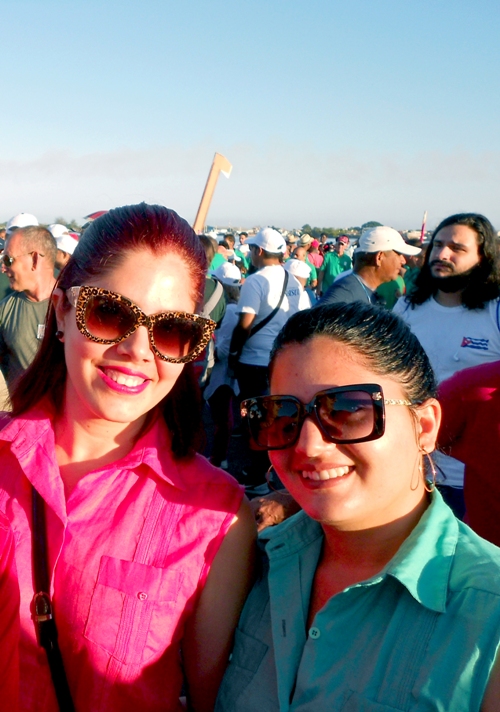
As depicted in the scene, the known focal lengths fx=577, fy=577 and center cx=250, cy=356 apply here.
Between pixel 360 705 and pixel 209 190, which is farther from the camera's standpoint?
pixel 209 190

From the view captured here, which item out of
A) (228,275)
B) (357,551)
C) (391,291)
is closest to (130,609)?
(357,551)

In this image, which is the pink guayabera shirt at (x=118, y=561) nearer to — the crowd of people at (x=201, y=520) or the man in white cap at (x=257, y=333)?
the crowd of people at (x=201, y=520)

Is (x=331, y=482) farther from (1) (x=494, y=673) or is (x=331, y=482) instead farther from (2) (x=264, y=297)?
(2) (x=264, y=297)

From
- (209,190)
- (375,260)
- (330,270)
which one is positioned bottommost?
(330,270)

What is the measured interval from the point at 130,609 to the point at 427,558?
0.76 metres

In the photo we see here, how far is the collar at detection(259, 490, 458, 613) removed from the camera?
1.25 meters

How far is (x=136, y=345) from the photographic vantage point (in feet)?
5.04

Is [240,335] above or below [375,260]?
below

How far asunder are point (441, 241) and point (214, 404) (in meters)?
2.79

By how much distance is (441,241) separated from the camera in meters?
4.06

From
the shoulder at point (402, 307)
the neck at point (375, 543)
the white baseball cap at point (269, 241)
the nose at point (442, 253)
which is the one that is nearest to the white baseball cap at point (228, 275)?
the white baseball cap at point (269, 241)

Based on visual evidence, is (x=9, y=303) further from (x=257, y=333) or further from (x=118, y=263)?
(x=118, y=263)

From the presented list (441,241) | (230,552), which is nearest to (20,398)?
(230,552)

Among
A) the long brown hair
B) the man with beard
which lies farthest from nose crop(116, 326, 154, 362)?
the man with beard
